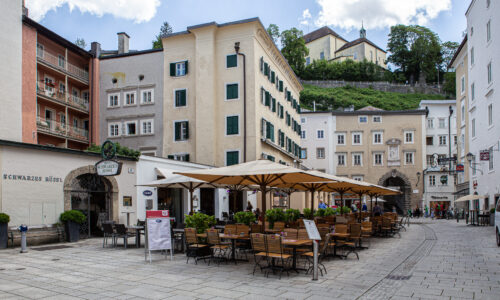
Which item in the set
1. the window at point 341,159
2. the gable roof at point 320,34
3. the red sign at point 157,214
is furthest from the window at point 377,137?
the gable roof at point 320,34

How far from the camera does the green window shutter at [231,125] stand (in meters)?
30.9

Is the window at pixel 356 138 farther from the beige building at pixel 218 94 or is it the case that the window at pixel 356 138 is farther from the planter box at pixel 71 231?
the planter box at pixel 71 231

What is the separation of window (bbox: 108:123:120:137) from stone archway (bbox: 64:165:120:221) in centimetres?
1500

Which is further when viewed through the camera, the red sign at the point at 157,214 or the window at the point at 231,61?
the window at the point at 231,61

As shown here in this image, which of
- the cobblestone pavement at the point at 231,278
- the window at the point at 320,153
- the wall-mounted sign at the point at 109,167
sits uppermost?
the window at the point at 320,153

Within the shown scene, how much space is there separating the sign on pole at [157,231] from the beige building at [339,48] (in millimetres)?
100683

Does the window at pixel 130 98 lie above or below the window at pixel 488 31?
below

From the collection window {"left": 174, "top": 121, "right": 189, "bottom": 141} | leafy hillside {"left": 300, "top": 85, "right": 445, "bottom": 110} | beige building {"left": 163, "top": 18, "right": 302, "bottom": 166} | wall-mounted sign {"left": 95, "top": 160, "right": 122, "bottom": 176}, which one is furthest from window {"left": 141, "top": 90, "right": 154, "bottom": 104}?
leafy hillside {"left": 300, "top": 85, "right": 445, "bottom": 110}

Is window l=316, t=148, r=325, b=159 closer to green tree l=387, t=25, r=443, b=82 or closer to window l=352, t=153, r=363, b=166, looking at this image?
window l=352, t=153, r=363, b=166

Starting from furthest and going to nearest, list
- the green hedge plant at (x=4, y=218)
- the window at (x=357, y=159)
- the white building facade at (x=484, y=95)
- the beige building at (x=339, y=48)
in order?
the beige building at (x=339, y=48) < the window at (x=357, y=159) < the white building facade at (x=484, y=95) < the green hedge plant at (x=4, y=218)

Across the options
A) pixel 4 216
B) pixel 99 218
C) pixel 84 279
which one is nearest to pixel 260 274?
pixel 84 279

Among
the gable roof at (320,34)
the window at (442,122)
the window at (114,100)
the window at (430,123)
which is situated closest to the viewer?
the window at (114,100)

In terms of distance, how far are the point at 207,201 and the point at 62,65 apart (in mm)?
15585

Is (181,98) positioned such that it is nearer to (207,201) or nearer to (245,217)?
(207,201)
